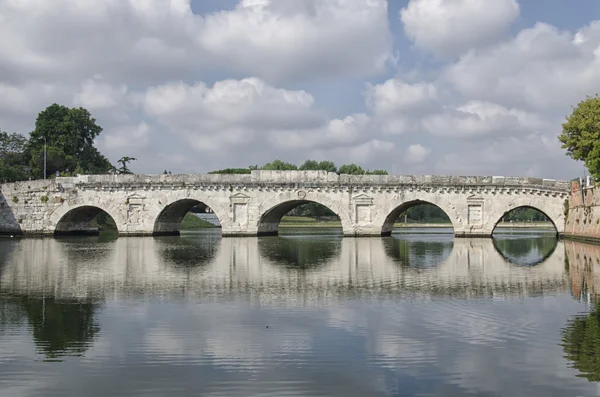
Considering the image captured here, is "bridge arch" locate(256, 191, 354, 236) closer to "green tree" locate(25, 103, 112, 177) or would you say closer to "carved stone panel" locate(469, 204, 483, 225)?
"carved stone panel" locate(469, 204, 483, 225)

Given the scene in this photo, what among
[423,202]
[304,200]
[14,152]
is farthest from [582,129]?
[14,152]

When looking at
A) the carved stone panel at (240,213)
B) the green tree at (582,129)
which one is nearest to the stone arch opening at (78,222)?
the carved stone panel at (240,213)

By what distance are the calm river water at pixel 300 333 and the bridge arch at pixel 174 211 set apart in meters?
23.8

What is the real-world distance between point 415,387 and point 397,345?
6.54 feet

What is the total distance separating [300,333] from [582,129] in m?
32.5

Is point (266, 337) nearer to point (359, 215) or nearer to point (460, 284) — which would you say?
point (460, 284)

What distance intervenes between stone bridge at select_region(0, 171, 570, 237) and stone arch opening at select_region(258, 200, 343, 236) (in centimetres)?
19

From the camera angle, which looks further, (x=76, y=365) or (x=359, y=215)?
(x=359, y=215)

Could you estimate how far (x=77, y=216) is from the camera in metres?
48.8

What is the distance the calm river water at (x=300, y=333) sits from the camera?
7.95 meters

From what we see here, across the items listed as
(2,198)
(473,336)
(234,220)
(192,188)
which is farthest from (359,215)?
(473,336)

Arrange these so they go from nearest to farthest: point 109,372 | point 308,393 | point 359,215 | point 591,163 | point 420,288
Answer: point 308,393 < point 109,372 < point 420,288 < point 591,163 < point 359,215

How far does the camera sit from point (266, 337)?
10.3m

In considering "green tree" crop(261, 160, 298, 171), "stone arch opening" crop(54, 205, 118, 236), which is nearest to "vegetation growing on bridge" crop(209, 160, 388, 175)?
"green tree" crop(261, 160, 298, 171)
